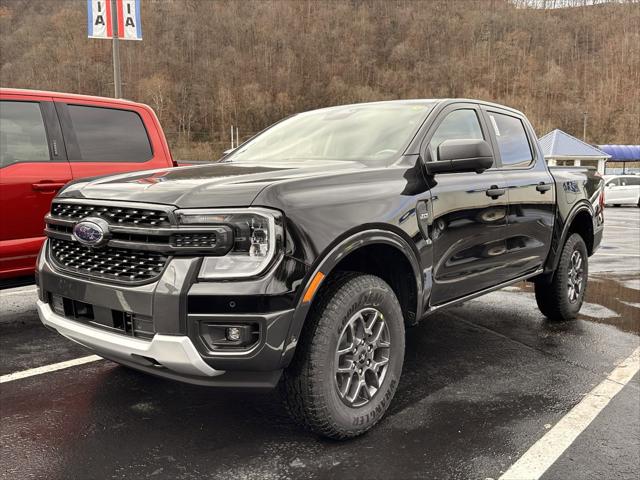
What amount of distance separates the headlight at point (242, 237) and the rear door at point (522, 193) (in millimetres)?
2209

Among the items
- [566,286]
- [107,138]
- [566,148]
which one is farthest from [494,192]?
[566,148]

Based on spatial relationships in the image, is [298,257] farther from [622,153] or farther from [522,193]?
[622,153]

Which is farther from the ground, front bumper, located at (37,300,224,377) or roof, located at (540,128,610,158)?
front bumper, located at (37,300,224,377)

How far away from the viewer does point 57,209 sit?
3.06 m

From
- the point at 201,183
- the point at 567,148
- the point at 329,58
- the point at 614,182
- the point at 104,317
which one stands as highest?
the point at 329,58

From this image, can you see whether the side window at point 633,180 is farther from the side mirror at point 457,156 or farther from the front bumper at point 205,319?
the front bumper at point 205,319

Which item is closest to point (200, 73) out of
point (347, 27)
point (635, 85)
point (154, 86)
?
point (154, 86)

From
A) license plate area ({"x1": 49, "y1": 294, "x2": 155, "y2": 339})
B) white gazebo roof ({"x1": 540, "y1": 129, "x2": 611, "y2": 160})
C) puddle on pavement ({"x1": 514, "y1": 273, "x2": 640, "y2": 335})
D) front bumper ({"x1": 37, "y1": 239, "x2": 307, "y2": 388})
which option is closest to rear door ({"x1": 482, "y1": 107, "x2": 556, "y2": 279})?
puddle on pavement ({"x1": 514, "y1": 273, "x2": 640, "y2": 335})

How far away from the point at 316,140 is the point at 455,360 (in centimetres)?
186

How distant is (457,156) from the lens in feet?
10.8

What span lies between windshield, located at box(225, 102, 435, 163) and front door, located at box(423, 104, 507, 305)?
20cm

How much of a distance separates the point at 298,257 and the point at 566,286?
3422 mm

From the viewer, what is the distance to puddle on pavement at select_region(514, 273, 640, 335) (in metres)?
5.41

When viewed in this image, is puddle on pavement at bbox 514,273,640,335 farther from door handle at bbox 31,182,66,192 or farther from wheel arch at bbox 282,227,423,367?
door handle at bbox 31,182,66,192
